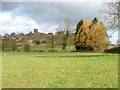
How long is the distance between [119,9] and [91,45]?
4991 centimetres

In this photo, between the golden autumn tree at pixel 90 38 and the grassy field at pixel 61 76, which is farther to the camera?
the golden autumn tree at pixel 90 38

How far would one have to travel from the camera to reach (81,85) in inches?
517

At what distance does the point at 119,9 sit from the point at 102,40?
163ft

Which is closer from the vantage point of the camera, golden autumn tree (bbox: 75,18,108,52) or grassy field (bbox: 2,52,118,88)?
grassy field (bbox: 2,52,118,88)

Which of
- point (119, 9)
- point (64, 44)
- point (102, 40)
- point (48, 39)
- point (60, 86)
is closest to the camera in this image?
point (60, 86)

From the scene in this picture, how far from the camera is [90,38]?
96.9 m

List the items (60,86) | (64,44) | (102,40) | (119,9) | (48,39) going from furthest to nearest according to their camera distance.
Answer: (48,39)
(64,44)
(102,40)
(119,9)
(60,86)

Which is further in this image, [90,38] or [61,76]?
[90,38]

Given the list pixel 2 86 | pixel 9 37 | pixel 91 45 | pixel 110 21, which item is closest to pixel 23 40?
pixel 9 37

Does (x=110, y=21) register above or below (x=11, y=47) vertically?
above

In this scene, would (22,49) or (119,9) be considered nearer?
(119,9)

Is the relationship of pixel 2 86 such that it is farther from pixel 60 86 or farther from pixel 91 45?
pixel 91 45

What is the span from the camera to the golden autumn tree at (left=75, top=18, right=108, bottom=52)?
94.8 metres

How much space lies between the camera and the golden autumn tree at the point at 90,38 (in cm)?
9475
